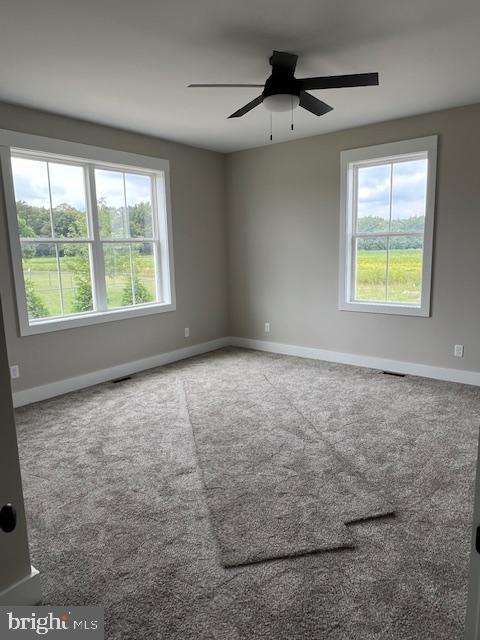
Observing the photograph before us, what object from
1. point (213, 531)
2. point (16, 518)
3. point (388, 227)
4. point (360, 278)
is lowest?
point (213, 531)

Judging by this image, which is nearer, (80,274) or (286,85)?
(286,85)

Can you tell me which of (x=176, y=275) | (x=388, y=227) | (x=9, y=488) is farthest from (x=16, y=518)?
(x=388, y=227)

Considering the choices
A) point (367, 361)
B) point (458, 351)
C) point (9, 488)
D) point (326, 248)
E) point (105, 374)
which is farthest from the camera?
point (326, 248)

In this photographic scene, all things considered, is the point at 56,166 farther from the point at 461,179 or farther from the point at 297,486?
the point at 461,179

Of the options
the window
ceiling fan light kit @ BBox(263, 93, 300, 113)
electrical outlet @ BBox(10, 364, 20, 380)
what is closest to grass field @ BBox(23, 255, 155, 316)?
electrical outlet @ BBox(10, 364, 20, 380)

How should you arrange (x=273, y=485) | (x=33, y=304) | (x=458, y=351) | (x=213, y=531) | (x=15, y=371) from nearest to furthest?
1. (x=213, y=531)
2. (x=273, y=485)
3. (x=15, y=371)
4. (x=33, y=304)
5. (x=458, y=351)

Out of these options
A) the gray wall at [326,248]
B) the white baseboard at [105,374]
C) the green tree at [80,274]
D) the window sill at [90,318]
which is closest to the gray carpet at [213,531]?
the white baseboard at [105,374]

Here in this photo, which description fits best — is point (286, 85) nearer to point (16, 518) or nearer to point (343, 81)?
point (343, 81)

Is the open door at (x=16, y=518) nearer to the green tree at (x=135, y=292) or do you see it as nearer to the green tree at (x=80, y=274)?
the green tree at (x=80, y=274)

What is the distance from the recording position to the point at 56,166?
160 inches

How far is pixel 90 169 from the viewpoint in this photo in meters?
4.30

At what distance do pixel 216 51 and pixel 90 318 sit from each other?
2.80 meters

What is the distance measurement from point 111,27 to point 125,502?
108 inches

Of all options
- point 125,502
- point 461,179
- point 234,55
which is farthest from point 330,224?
point 125,502
